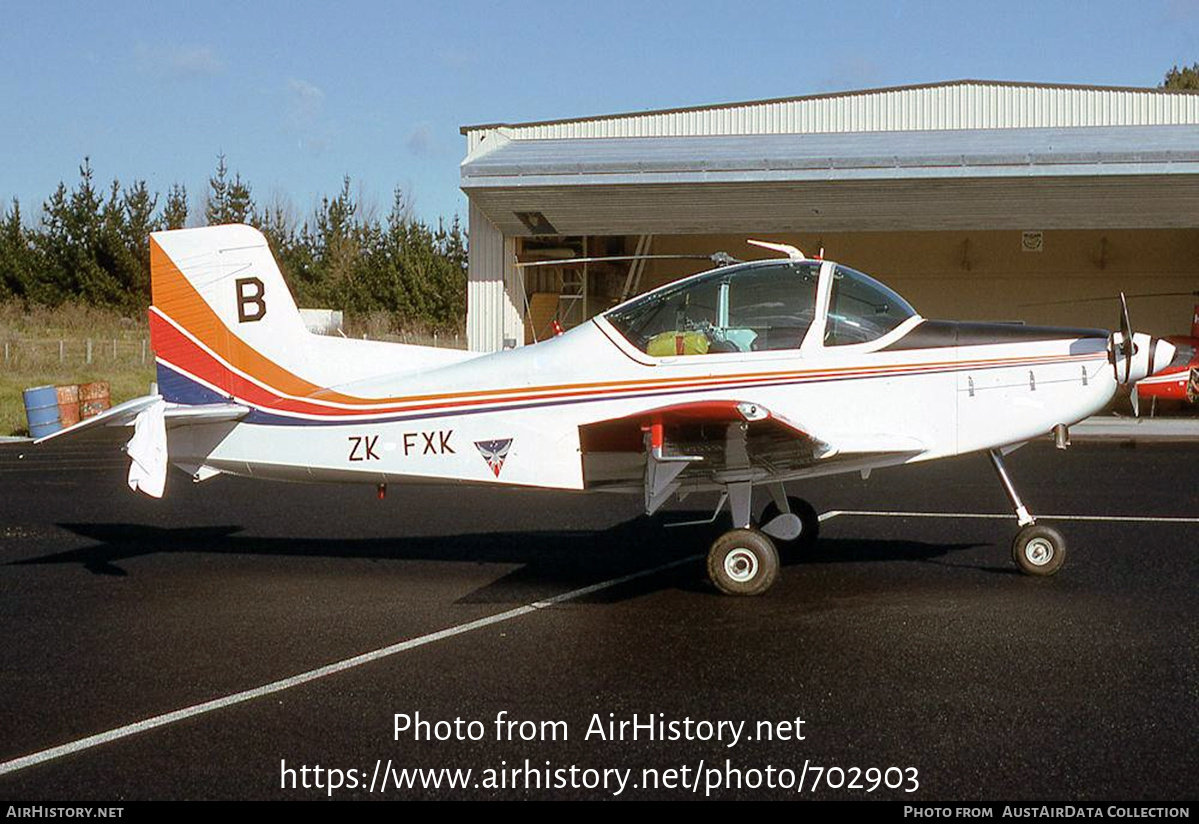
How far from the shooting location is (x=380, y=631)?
7.34 metres

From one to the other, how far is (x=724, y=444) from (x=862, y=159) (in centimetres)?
1913

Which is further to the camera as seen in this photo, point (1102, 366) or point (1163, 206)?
point (1163, 206)

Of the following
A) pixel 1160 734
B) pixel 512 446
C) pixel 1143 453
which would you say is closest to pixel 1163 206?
pixel 1143 453

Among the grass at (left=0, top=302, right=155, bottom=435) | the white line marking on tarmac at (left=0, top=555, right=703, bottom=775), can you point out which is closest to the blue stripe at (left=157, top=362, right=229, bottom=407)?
the white line marking on tarmac at (left=0, top=555, right=703, bottom=775)

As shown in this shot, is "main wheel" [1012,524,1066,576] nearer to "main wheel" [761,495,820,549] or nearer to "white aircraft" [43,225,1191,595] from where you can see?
"white aircraft" [43,225,1191,595]

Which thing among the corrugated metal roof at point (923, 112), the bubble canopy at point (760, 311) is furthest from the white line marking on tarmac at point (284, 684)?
the corrugated metal roof at point (923, 112)

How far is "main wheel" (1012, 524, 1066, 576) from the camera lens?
855 centimetres

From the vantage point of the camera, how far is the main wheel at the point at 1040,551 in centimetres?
855

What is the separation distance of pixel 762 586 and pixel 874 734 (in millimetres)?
2759

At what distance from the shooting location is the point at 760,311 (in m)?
8.28

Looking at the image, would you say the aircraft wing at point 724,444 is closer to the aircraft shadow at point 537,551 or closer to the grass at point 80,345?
the aircraft shadow at point 537,551

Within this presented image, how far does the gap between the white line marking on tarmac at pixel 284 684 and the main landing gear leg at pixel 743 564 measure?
899 millimetres

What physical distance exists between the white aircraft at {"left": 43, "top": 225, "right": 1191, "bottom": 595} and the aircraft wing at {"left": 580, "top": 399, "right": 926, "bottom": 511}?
15 mm

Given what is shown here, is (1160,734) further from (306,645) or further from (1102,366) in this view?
(306,645)
